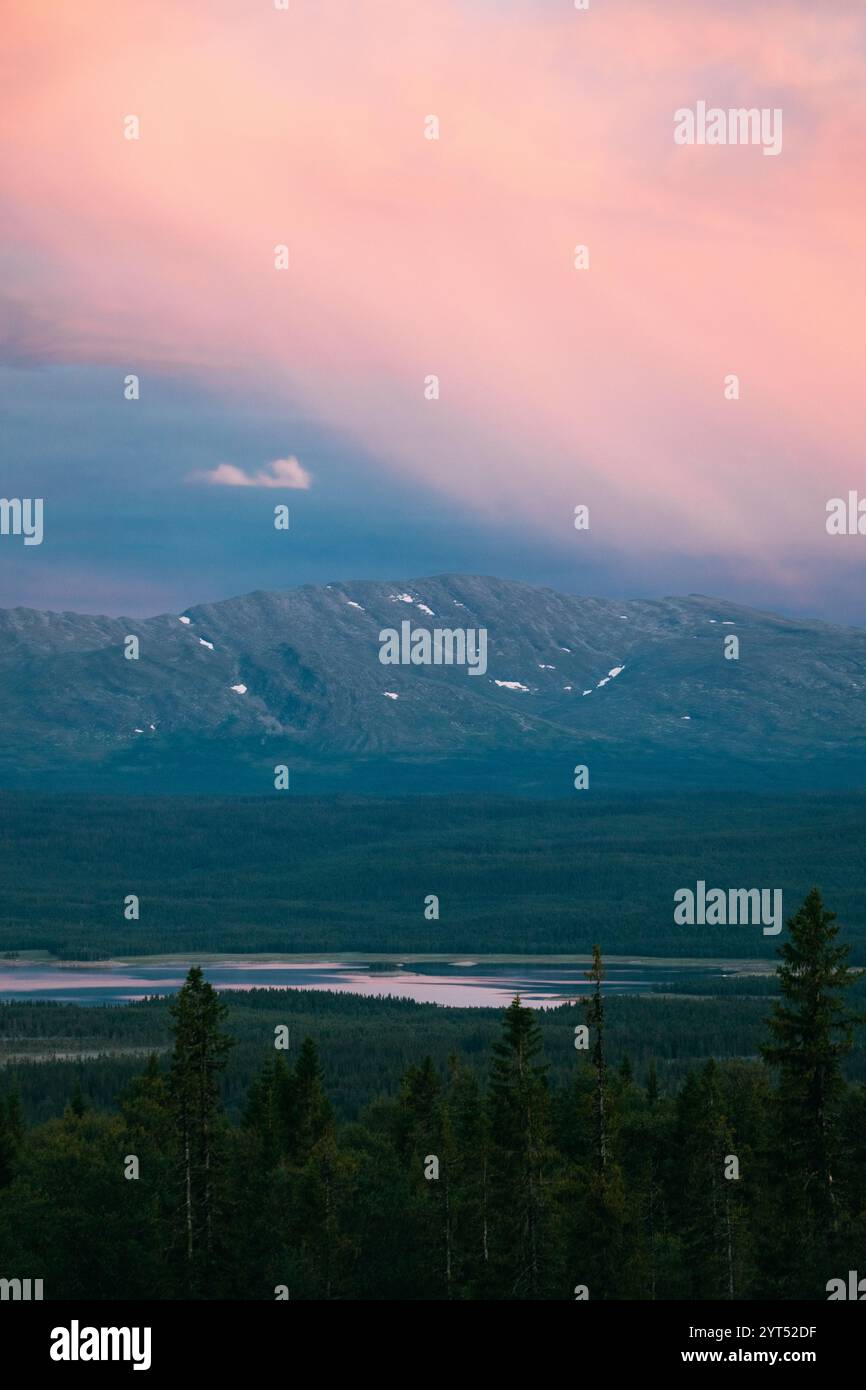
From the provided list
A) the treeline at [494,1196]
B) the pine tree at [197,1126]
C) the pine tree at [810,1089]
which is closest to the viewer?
the pine tree at [810,1089]

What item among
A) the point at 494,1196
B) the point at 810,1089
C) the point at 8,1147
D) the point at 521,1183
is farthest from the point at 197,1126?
the point at 810,1089

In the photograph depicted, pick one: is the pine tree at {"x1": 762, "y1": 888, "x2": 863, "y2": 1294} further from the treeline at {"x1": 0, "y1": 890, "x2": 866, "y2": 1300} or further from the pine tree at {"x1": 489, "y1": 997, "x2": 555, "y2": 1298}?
the pine tree at {"x1": 489, "y1": 997, "x2": 555, "y2": 1298}

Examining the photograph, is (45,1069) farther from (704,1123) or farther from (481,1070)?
(704,1123)

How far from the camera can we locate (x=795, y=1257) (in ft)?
240

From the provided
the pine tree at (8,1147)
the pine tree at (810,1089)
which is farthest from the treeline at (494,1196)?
the pine tree at (8,1147)

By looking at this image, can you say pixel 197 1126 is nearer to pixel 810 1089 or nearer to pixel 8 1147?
pixel 8 1147

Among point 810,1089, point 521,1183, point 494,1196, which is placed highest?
point 810,1089

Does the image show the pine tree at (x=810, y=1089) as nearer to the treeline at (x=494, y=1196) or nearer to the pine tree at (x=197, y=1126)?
the treeline at (x=494, y=1196)

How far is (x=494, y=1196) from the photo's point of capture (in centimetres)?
7781

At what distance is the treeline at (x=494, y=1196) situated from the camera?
73125 mm
